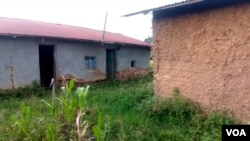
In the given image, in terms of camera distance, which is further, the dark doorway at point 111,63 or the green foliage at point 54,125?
the dark doorway at point 111,63

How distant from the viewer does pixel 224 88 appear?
6.50 metres

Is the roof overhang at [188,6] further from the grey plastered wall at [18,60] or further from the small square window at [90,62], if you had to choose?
the small square window at [90,62]

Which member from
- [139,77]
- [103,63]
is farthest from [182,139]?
[139,77]

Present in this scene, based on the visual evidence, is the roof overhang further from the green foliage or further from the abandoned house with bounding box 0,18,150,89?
the abandoned house with bounding box 0,18,150,89

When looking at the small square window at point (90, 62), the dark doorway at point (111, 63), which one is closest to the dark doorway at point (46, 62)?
the small square window at point (90, 62)

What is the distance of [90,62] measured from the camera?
13.8 metres

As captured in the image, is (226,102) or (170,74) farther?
(170,74)

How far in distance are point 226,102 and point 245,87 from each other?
1.89 feet

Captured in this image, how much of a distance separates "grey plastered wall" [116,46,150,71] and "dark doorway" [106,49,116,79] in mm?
212

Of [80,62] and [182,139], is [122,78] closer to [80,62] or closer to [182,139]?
[80,62]

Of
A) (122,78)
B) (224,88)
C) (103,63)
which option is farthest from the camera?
(122,78)

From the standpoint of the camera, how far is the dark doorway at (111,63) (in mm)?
15023

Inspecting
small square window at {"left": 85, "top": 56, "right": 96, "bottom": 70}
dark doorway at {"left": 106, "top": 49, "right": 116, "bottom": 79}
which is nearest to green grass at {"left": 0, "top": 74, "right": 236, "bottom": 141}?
small square window at {"left": 85, "top": 56, "right": 96, "bottom": 70}

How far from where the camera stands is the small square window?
13586 millimetres
